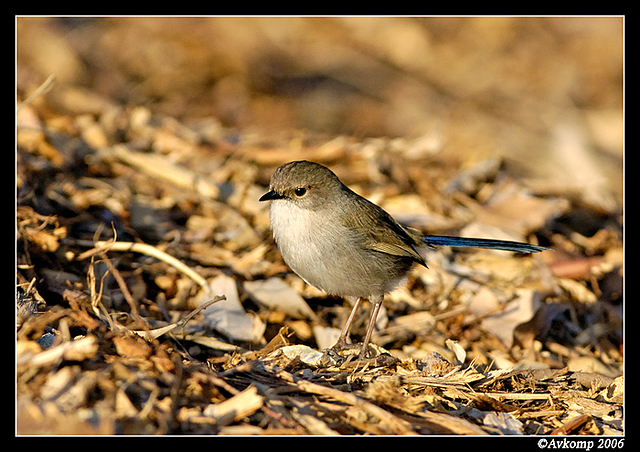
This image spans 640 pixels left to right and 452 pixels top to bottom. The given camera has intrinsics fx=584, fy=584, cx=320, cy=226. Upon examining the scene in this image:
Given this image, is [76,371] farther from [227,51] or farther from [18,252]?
[227,51]

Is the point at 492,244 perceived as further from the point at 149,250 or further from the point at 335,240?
the point at 149,250

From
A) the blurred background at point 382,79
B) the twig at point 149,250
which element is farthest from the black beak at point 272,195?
the blurred background at point 382,79

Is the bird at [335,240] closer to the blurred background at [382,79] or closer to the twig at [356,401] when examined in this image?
the twig at [356,401]

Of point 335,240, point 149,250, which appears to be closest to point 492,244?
point 335,240

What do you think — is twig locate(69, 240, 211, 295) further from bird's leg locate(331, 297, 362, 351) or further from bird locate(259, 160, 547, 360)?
bird's leg locate(331, 297, 362, 351)

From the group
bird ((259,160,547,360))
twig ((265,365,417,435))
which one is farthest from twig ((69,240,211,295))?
twig ((265,365,417,435))

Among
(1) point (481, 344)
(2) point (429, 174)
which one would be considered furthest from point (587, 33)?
(1) point (481, 344)
